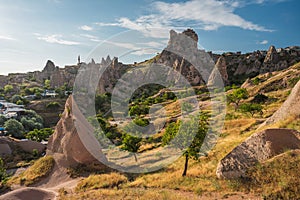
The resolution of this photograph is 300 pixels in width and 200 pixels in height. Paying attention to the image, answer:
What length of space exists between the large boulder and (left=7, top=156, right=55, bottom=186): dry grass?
17271 mm

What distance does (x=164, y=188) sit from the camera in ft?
47.6

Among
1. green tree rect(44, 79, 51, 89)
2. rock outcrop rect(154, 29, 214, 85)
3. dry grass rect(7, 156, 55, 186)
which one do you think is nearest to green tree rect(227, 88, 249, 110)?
rock outcrop rect(154, 29, 214, 85)

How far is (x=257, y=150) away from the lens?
42.6ft

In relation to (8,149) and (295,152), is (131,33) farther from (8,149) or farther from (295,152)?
(8,149)

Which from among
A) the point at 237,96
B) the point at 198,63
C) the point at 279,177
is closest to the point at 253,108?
the point at 237,96

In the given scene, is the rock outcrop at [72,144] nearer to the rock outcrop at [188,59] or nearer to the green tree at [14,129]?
the green tree at [14,129]

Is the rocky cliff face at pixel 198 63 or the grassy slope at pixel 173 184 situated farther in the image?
the rocky cliff face at pixel 198 63

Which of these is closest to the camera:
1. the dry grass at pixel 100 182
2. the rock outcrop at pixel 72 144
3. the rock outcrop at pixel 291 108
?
the dry grass at pixel 100 182

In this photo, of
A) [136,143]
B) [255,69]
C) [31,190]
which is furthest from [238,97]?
[255,69]

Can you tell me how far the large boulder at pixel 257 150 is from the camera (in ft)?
41.0

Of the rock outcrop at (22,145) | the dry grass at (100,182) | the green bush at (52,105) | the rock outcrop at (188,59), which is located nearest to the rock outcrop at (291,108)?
the dry grass at (100,182)

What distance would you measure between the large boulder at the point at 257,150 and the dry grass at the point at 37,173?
56.7 feet

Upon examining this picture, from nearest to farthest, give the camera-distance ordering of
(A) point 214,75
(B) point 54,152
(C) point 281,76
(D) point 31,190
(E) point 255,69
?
1. (D) point 31,190
2. (B) point 54,152
3. (C) point 281,76
4. (A) point 214,75
5. (E) point 255,69

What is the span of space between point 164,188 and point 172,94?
6602 cm
